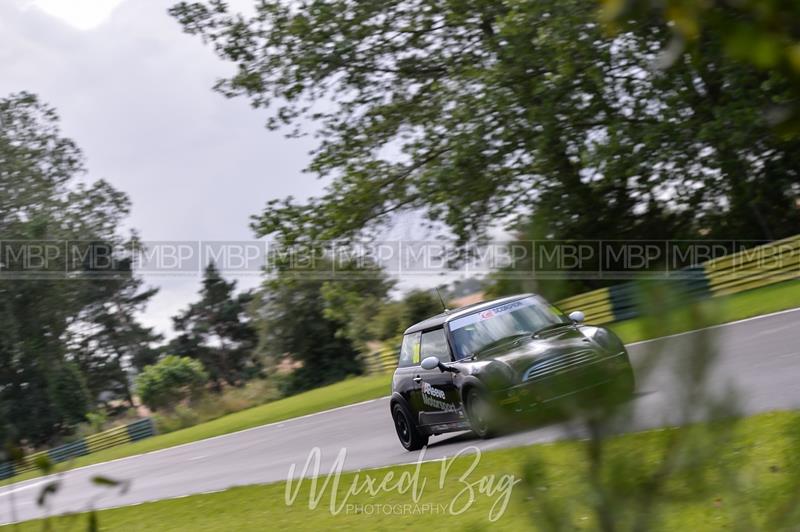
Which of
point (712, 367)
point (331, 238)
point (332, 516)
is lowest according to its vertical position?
point (332, 516)

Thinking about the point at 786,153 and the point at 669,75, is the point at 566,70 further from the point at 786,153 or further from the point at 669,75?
the point at 786,153

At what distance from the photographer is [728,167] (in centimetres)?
3250

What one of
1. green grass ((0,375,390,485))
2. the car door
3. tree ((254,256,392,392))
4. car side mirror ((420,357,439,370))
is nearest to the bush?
tree ((254,256,392,392))

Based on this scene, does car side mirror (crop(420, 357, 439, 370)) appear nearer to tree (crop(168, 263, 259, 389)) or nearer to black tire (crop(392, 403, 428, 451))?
black tire (crop(392, 403, 428, 451))

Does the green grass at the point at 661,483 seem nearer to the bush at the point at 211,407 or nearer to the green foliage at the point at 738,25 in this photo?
the green foliage at the point at 738,25

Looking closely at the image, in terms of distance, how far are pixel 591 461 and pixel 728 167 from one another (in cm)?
3144

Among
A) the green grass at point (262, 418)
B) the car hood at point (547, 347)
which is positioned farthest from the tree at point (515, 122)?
the car hood at point (547, 347)

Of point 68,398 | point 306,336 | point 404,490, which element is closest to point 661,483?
point 404,490

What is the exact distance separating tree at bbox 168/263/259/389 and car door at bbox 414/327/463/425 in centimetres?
8942

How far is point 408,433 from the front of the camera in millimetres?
14172

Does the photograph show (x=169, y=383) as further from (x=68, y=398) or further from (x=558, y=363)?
(x=558, y=363)

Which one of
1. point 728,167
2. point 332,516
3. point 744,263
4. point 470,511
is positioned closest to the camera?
point 470,511

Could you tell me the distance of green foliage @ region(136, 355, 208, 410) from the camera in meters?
66.3

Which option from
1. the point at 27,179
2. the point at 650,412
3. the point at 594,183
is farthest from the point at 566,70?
the point at 27,179
